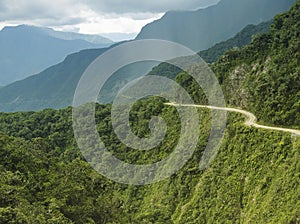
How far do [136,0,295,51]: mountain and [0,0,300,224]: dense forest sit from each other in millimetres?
103491

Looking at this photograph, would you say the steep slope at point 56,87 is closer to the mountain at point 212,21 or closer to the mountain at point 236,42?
the mountain at point 212,21

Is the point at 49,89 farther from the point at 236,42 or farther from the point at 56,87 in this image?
the point at 236,42

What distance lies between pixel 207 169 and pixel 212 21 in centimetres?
15154

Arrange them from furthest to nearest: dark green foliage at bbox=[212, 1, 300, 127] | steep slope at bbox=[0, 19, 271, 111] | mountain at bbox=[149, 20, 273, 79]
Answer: steep slope at bbox=[0, 19, 271, 111], mountain at bbox=[149, 20, 273, 79], dark green foliage at bbox=[212, 1, 300, 127]

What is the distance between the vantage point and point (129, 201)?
3350 cm

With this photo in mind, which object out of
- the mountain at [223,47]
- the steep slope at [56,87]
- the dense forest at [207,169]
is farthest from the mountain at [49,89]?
the dense forest at [207,169]

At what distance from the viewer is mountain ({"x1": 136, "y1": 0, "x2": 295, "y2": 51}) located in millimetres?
142375

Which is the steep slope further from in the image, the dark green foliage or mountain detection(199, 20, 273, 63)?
the dark green foliage

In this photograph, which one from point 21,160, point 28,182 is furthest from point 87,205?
point 21,160

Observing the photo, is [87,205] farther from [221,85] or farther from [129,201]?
[221,85]

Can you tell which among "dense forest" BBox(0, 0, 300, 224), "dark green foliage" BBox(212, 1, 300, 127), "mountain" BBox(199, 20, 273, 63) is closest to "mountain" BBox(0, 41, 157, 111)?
"mountain" BBox(199, 20, 273, 63)

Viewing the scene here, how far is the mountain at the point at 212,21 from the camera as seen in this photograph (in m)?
142

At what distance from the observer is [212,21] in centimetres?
17025

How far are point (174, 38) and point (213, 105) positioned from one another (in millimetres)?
153968
